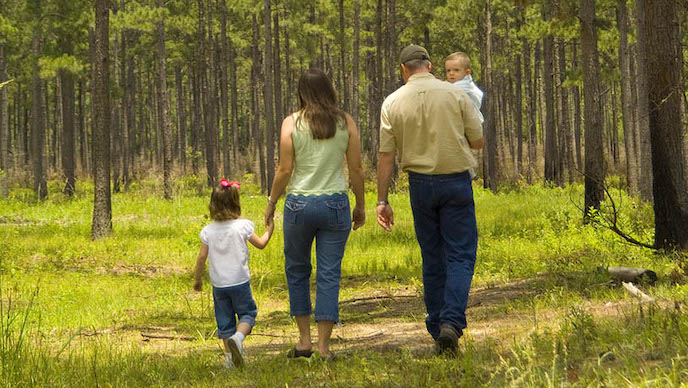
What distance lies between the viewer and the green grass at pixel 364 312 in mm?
4570

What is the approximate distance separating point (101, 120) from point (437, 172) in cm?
1177

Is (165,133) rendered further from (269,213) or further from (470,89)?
(470,89)

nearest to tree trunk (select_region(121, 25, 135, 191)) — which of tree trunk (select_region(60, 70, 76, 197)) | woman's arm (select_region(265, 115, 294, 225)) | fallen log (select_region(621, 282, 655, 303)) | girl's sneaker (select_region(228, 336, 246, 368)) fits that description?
tree trunk (select_region(60, 70, 76, 197))

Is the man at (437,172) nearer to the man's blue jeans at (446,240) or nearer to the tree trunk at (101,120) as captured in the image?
the man's blue jeans at (446,240)

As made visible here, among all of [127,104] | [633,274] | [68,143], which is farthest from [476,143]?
[127,104]

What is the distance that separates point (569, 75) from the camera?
2252cm

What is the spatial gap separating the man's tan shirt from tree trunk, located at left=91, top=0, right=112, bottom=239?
37.2 feet

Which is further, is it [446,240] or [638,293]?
[638,293]

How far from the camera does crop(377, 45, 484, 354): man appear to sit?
5.20 m

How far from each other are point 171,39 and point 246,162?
9.36 meters

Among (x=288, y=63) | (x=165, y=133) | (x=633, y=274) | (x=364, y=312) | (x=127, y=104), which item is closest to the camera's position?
(x=633, y=274)

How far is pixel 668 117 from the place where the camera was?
9453 millimetres

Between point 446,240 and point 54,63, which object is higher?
→ point 54,63

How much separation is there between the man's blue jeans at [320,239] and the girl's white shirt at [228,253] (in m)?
0.39
